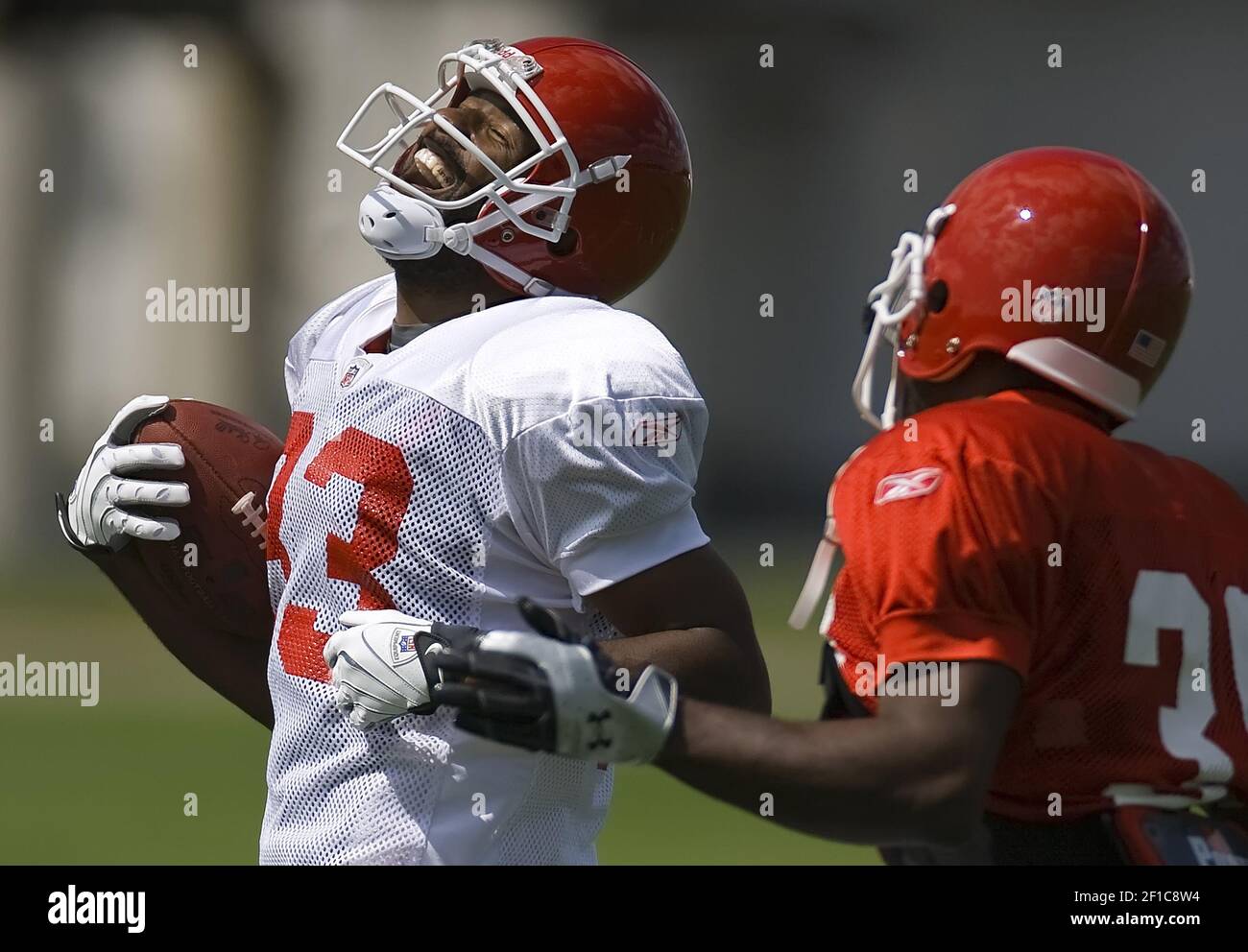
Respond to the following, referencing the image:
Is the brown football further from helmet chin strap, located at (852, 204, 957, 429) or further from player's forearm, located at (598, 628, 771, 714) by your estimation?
helmet chin strap, located at (852, 204, 957, 429)

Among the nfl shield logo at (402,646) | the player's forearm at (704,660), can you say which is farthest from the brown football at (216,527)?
the player's forearm at (704,660)

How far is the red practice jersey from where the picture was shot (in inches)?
60.6

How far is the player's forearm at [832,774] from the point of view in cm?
148

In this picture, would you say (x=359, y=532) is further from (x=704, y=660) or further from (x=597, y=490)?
(x=704, y=660)

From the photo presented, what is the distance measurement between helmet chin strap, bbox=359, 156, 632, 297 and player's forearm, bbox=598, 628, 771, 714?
1.92 feet

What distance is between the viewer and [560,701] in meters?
1.48

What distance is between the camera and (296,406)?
2.32m

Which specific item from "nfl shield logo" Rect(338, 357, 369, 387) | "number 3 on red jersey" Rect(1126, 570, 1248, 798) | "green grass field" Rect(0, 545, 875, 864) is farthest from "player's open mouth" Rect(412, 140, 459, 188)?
"green grass field" Rect(0, 545, 875, 864)

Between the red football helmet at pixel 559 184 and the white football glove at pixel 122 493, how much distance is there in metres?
0.43

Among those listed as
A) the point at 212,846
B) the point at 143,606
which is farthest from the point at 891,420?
the point at 212,846

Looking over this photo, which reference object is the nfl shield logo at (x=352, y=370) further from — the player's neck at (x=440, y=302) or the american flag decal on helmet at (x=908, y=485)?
the american flag decal on helmet at (x=908, y=485)

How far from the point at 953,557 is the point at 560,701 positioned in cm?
38

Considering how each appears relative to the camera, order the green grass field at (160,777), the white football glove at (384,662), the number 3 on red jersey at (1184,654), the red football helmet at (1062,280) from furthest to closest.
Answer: the green grass field at (160,777), the white football glove at (384,662), the red football helmet at (1062,280), the number 3 on red jersey at (1184,654)
